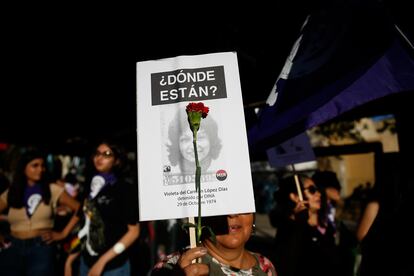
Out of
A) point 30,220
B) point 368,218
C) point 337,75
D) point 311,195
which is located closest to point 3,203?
point 30,220

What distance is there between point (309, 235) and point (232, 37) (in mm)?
2282

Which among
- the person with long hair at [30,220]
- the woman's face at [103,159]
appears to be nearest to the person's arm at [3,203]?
the person with long hair at [30,220]

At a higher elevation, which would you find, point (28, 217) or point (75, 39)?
point (75, 39)

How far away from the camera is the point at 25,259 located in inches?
132

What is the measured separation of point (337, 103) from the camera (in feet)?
6.93

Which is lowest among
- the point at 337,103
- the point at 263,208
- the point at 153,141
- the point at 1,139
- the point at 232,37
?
the point at 263,208

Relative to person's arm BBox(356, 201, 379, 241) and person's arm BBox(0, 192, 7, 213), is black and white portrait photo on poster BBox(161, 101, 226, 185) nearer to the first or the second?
person's arm BBox(356, 201, 379, 241)

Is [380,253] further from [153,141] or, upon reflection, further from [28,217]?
[28,217]

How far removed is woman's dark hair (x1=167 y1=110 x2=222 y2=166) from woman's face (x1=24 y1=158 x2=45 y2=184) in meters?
2.86

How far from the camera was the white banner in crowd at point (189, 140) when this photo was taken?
147 centimetres

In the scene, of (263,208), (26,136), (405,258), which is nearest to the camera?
(405,258)

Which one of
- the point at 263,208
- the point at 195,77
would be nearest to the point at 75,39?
the point at 195,77

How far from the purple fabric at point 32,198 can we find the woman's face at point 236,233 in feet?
8.84

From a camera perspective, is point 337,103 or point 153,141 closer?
point 153,141
